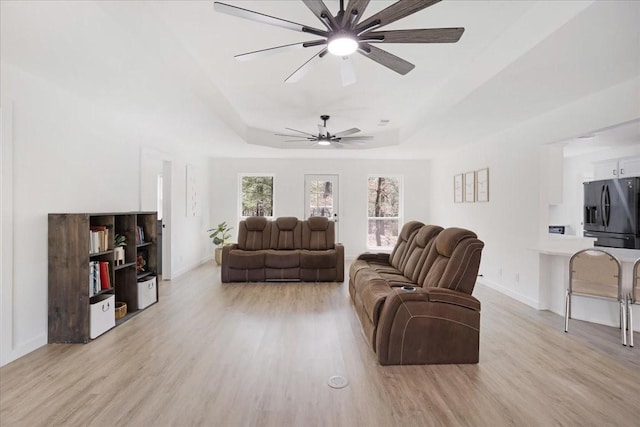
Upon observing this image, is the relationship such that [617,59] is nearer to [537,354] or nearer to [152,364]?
[537,354]

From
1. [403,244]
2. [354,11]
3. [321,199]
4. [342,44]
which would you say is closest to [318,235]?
[403,244]

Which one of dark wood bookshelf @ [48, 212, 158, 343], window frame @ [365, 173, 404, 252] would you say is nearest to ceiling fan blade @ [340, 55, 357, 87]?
dark wood bookshelf @ [48, 212, 158, 343]

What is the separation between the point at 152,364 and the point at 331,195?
5856 mm

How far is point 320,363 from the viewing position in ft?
8.64

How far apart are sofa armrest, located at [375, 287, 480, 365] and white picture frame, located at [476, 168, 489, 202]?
319cm

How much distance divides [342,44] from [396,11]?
39 centimetres

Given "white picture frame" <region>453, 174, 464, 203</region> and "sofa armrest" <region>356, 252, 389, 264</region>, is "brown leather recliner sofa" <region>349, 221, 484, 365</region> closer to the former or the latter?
"sofa armrest" <region>356, 252, 389, 264</region>

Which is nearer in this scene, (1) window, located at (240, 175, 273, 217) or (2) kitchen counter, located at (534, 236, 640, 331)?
(2) kitchen counter, located at (534, 236, 640, 331)

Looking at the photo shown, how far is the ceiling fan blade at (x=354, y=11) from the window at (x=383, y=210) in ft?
20.3

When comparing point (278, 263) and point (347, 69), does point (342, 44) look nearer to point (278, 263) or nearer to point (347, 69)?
point (347, 69)

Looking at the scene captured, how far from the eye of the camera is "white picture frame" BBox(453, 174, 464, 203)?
6.25 metres

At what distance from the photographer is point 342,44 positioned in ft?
6.94

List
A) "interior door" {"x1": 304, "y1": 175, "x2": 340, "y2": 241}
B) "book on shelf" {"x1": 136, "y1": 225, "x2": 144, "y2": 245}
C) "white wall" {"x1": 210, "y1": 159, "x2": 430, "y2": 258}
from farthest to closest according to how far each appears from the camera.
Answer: "interior door" {"x1": 304, "y1": 175, "x2": 340, "y2": 241} < "white wall" {"x1": 210, "y1": 159, "x2": 430, "y2": 258} < "book on shelf" {"x1": 136, "y1": 225, "x2": 144, "y2": 245}

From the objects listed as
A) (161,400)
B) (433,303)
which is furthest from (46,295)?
(433,303)
